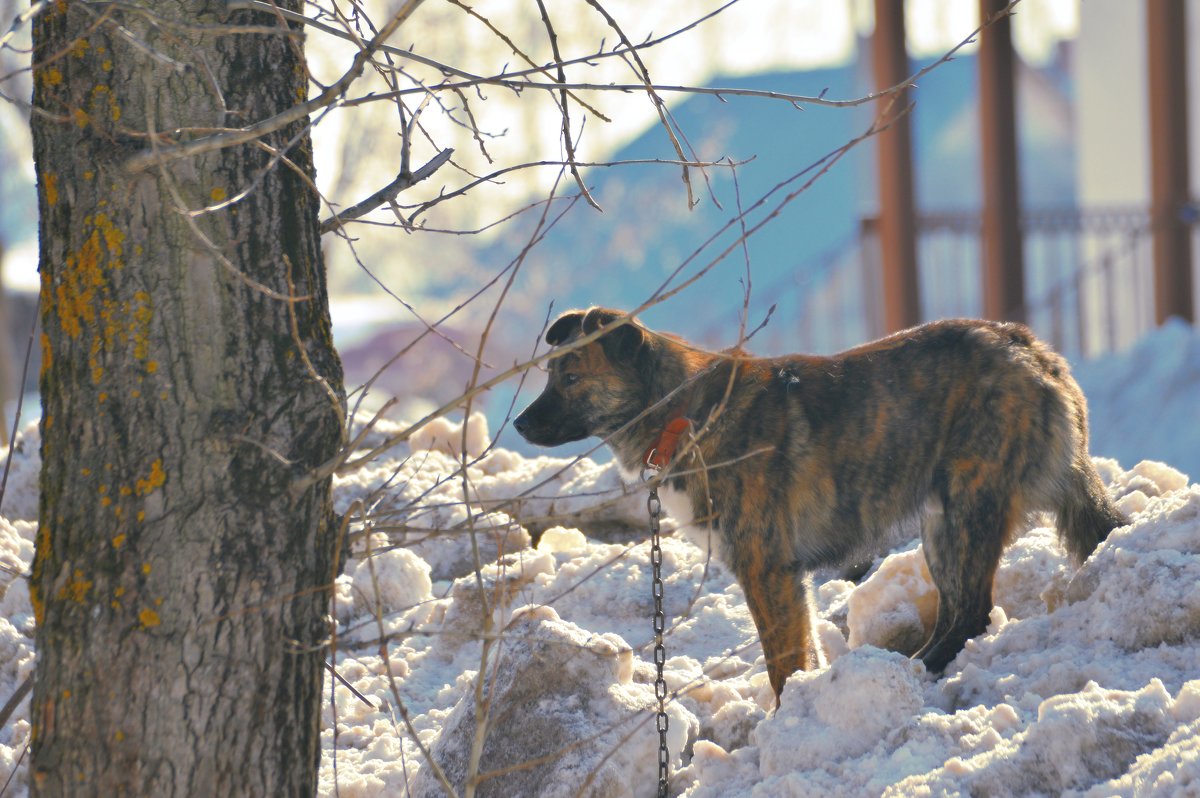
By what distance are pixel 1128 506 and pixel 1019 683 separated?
164 cm

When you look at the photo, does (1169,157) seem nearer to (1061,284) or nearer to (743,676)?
(1061,284)

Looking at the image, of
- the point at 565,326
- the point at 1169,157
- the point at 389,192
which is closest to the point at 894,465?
the point at 565,326

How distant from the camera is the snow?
3.72m

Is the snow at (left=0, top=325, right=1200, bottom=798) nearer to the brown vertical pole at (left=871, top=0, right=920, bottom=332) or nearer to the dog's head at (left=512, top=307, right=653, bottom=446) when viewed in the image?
the dog's head at (left=512, top=307, right=653, bottom=446)

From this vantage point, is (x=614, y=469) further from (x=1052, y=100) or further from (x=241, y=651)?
(x=1052, y=100)

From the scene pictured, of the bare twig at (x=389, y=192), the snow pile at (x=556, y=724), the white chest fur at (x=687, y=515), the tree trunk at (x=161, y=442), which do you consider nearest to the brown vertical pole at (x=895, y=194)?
the white chest fur at (x=687, y=515)

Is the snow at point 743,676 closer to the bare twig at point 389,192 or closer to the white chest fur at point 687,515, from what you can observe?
the white chest fur at point 687,515

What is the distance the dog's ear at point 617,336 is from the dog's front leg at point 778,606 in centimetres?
99

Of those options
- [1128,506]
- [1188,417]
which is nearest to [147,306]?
[1128,506]

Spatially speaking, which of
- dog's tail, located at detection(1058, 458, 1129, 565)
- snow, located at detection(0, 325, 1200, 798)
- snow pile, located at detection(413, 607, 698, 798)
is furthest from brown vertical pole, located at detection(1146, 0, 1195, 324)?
snow pile, located at detection(413, 607, 698, 798)

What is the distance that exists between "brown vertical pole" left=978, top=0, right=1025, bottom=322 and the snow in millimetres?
6192

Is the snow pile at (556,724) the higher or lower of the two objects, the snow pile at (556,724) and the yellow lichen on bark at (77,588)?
the lower

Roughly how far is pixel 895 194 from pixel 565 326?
7.66m

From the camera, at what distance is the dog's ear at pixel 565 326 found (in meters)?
5.68
